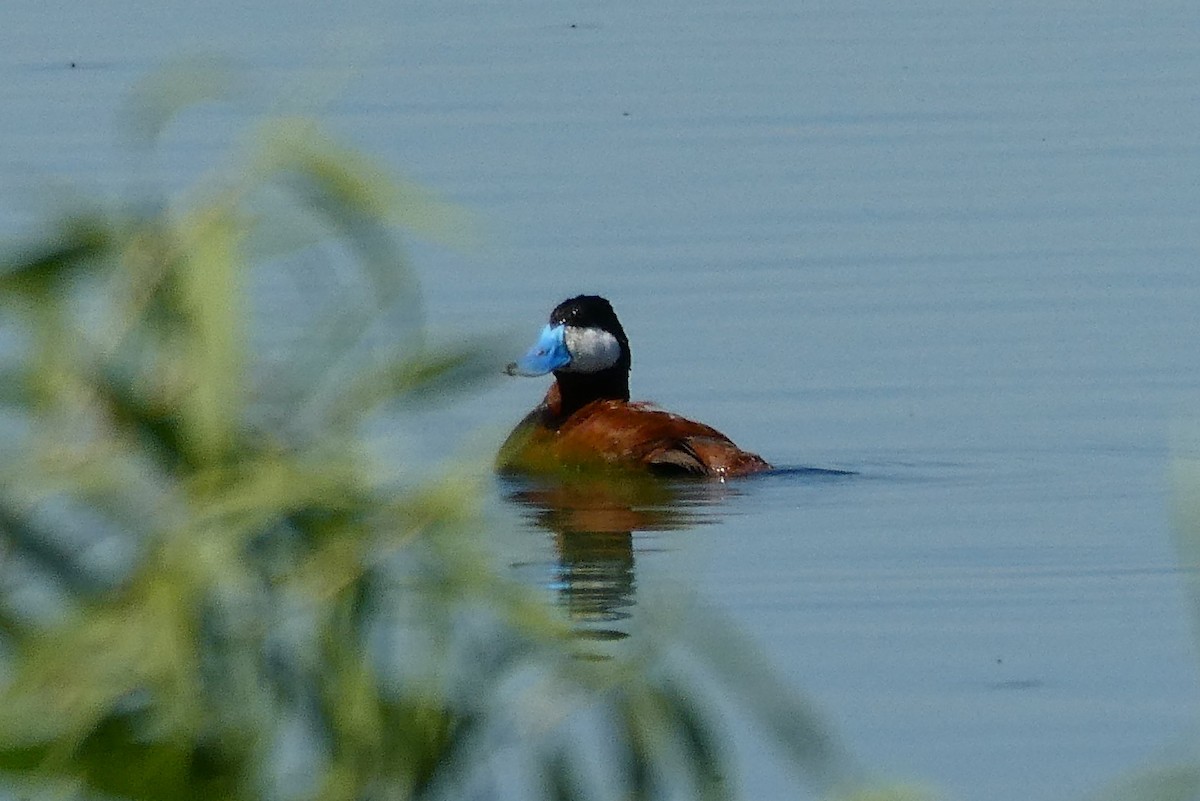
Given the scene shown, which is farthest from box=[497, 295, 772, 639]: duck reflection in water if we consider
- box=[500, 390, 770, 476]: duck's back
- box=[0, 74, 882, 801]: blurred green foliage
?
box=[0, 74, 882, 801]: blurred green foliage

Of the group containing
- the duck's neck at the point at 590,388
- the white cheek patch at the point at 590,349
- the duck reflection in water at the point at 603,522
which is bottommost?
the duck reflection in water at the point at 603,522

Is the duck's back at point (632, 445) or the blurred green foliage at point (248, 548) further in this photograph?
the duck's back at point (632, 445)

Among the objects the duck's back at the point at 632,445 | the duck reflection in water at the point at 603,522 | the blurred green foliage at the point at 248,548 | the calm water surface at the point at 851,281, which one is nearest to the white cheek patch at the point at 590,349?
the duck's back at the point at 632,445

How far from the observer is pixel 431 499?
316 cm

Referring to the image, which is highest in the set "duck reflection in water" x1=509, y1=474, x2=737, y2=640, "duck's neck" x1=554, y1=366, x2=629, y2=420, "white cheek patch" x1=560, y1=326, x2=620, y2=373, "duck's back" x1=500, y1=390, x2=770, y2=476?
"white cheek patch" x1=560, y1=326, x2=620, y2=373

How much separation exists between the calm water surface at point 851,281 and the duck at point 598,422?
0.59 ft

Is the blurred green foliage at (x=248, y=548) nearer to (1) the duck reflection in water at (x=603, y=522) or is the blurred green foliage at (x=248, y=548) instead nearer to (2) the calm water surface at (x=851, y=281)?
(2) the calm water surface at (x=851, y=281)

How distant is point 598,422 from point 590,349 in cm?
Result: 32

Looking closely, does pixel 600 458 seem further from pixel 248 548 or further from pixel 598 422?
pixel 248 548

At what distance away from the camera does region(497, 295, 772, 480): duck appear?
9953 mm

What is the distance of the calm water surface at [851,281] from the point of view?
707cm

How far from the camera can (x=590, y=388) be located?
443 inches

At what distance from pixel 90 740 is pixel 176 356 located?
429 mm

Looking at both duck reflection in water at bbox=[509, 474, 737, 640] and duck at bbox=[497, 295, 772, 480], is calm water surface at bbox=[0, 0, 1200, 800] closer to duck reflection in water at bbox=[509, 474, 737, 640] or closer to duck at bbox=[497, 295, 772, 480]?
duck reflection in water at bbox=[509, 474, 737, 640]
